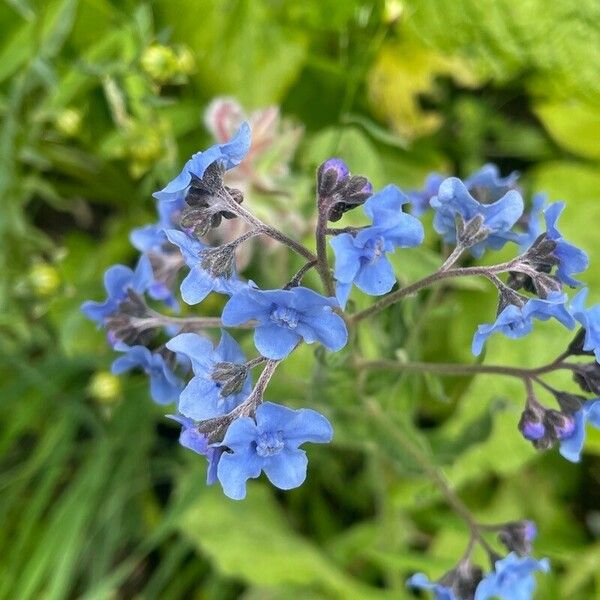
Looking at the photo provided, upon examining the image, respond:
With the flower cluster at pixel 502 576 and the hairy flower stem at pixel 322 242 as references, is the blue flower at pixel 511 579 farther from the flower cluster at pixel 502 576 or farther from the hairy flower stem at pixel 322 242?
the hairy flower stem at pixel 322 242

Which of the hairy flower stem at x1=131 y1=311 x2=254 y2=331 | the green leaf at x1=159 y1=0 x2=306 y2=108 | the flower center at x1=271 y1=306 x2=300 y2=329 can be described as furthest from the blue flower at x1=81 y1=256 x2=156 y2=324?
the green leaf at x1=159 y1=0 x2=306 y2=108

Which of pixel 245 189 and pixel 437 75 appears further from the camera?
pixel 437 75

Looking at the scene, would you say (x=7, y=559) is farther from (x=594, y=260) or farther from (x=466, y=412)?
(x=594, y=260)

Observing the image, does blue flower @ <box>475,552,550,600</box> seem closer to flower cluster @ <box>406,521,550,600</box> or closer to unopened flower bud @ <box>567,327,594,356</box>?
flower cluster @ <box>406,521,550,600</box>

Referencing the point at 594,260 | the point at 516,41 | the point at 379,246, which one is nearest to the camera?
the point at 379,246

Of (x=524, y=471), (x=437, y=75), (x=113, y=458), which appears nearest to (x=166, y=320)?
(x=113, y=458)

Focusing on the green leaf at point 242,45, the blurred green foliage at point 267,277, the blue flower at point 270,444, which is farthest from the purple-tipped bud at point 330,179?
the green leaf at point 242,45
